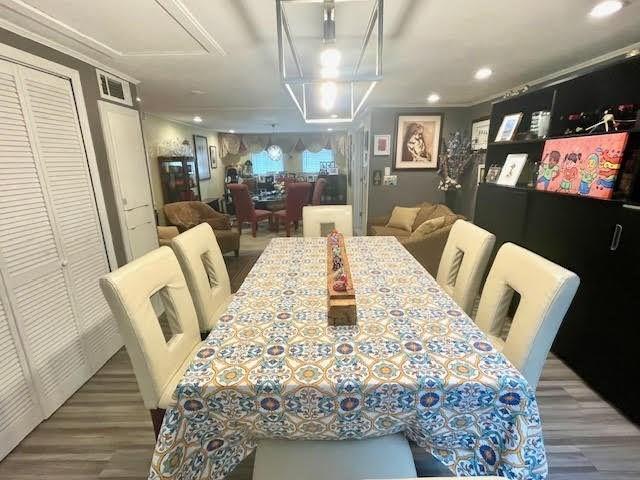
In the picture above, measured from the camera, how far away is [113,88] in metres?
2.38

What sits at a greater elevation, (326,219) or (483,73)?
(483,73)

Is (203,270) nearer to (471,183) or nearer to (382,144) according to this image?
(382,144)

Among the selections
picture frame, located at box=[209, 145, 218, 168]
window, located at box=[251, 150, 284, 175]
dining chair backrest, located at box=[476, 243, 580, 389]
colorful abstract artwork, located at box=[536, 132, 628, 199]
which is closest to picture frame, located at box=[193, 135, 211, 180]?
picture frame, located at box=[209, 145, 218, 168]

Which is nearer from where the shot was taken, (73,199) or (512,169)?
(73,199)

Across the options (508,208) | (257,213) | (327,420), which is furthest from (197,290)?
(257,213)

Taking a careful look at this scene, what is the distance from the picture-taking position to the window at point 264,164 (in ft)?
30.9

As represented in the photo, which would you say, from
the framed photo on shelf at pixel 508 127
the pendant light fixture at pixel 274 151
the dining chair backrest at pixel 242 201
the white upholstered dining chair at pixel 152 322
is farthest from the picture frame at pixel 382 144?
the pendant light fixture at pixel 274 151

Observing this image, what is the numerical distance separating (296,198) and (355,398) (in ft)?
15.2

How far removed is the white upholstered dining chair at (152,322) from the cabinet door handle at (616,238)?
228 cm

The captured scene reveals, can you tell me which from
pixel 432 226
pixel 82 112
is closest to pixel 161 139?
pixel 82 112

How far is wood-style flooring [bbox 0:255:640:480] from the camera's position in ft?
4.60

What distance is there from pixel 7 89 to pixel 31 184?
48 cm

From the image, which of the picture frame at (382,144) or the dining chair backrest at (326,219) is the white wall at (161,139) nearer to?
the dining chair backrest at (326,219)

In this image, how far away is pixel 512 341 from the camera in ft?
3.90
